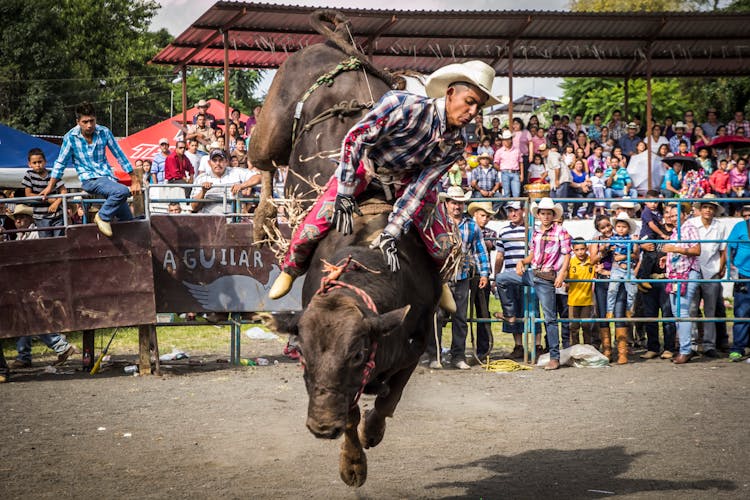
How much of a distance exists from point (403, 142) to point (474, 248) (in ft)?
21.8

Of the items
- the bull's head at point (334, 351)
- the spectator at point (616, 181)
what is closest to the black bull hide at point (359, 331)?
the bull's head at point (334, 351)

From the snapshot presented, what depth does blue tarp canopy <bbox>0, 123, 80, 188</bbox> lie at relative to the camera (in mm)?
17086

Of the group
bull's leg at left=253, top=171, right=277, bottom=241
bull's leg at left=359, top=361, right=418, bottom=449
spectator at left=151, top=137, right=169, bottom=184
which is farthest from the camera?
spectator at left=151, top=137, right=169, bottom=184

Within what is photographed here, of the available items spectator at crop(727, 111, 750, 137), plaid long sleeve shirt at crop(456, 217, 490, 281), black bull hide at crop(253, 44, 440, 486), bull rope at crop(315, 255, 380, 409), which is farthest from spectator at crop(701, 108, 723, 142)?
bull rope at crop(315, 255, 380, 409)

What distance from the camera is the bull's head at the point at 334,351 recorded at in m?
4.41

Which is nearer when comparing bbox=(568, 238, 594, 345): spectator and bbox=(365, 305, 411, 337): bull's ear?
bbox=(365, 305, 411, 337): bull's ear

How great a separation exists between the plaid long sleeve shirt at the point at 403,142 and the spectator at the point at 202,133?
10.9 m

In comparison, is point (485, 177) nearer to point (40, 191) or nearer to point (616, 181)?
point (616, 181)

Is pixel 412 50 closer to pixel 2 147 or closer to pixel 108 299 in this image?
pixel 2 147

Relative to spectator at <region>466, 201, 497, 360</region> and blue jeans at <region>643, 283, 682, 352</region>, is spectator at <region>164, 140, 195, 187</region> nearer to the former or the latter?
spectator at <region>466, 201, 497, 360</region>

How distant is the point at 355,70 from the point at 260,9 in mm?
10306

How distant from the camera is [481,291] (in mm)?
12648

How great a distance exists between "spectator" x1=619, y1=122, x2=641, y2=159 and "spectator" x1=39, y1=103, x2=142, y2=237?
12061 millimetres

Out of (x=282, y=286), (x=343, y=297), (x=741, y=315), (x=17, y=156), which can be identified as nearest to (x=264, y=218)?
(x=282, y=286)
